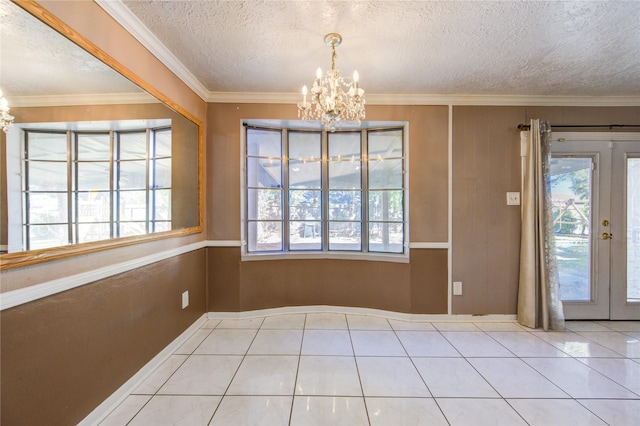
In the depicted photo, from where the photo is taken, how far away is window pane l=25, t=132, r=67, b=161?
3.45 feet

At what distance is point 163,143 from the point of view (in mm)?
1950

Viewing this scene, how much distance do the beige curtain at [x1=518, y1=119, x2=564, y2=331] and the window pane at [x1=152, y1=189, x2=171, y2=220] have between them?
336 centimetres

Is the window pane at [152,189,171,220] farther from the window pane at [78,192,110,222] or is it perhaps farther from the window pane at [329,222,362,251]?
the window pane at [329,222,362,251]

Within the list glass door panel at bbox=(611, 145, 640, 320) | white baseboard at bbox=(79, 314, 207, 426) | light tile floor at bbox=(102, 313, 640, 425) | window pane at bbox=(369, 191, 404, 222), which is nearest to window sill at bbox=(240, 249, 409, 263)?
window pane at bbox=(369, 191, 404, 222)

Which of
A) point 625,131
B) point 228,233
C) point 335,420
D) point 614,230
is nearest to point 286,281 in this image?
point 228,233

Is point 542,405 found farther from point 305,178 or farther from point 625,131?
point 625,131

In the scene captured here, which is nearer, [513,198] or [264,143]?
[513,198]

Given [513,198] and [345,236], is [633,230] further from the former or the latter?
[345,236]

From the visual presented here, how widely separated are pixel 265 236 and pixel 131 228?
4.61 ft

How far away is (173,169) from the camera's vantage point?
2.09 meters

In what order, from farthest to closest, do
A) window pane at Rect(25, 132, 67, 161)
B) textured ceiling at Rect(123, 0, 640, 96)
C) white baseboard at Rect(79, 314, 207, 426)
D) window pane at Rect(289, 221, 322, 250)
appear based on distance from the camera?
window pane at Rect(289, 221, 322, 250) → textured ceiling at Rect(123, 0, 640, 96) → white baseboard at Rect(79, 314, 207, 426) → window pane at Rect(25, 132, 67, 161)

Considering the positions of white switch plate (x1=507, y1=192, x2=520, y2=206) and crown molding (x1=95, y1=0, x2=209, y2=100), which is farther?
white switch plate (x1=507, y1=192, x2=520, y2=206)

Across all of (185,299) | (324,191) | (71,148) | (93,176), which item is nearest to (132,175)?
(93,176)

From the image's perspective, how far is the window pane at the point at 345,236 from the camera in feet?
9.78
